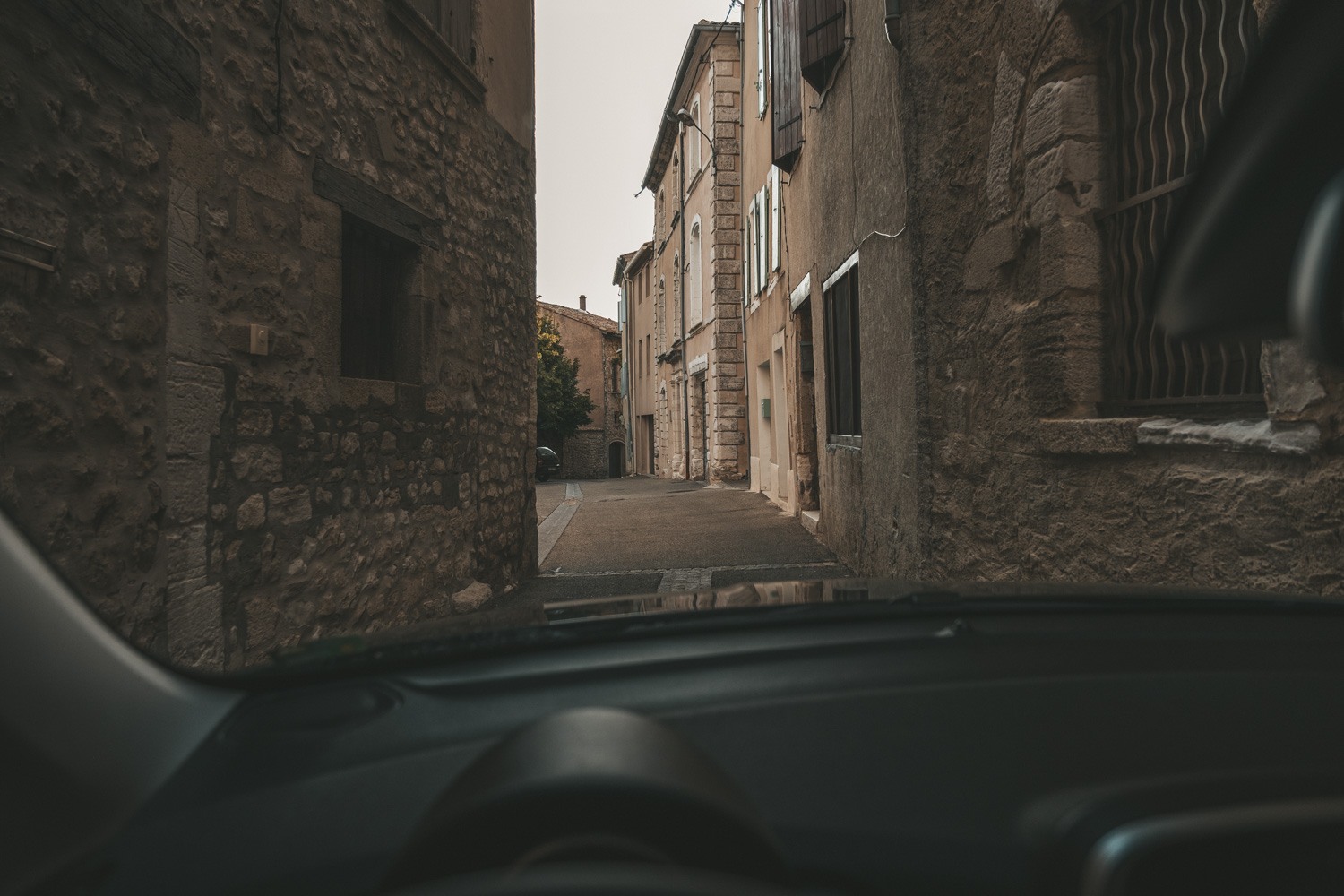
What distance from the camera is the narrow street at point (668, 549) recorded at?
22.8 ft

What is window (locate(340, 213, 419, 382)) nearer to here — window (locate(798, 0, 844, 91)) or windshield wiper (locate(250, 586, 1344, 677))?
window (locate(798, 0, 844, 91))

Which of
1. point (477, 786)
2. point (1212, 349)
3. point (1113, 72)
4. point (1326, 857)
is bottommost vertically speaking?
point (1326, 857)

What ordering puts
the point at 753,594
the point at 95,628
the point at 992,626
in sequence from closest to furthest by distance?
the point at 95,628 → the point at 992,626 → the point at 753,594

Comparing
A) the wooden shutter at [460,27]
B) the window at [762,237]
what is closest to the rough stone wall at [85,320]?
the wooden shutter at [460,27]

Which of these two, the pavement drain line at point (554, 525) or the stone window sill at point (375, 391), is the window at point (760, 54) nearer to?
the pavement drain line at point (554, 525)

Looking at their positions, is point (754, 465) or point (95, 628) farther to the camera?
point (754, 465)

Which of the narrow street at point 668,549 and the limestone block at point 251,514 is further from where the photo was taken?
the narrow street at point 668,549

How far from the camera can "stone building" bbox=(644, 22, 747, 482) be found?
1816 cm

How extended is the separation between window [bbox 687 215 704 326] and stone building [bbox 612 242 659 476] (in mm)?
8225

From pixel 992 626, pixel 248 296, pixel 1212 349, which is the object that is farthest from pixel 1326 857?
pixel 248 296

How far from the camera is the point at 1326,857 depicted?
3.17 feet

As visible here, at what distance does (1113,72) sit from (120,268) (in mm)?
3914

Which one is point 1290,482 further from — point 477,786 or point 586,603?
point 477,786

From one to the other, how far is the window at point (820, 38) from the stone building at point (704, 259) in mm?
9698
